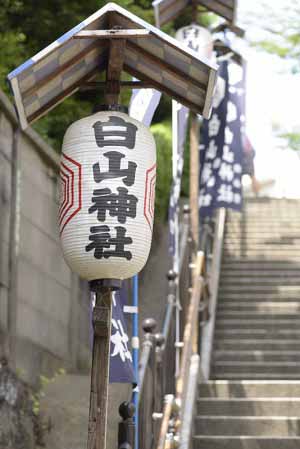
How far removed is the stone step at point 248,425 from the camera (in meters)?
10.4

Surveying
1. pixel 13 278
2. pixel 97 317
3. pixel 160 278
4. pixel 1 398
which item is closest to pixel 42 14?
pixel 160 278

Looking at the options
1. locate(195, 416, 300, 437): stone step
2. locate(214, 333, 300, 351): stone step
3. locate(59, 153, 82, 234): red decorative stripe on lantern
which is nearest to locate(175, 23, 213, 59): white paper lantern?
locate(214, 333, 300, 351): stone step

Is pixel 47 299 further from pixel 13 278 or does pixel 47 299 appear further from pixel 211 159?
pixel 211 159

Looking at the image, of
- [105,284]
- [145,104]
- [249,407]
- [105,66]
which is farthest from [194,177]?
[105,284]

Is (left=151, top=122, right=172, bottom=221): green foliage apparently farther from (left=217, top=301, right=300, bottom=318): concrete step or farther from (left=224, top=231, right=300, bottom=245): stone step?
(left=217, top=301, right=300, bottom=318): concrete step

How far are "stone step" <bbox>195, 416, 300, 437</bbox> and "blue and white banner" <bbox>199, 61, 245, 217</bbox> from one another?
15.5 ft

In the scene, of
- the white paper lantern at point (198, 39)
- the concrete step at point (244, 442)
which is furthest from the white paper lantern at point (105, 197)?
the white paper lantern at point (198, 39)

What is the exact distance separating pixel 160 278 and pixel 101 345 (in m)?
10.6

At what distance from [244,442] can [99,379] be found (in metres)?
4.09

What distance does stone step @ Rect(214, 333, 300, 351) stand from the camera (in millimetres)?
13062

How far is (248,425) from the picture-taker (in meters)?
10.5

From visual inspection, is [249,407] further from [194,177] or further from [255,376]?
[194,177]

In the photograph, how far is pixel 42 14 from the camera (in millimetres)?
15672

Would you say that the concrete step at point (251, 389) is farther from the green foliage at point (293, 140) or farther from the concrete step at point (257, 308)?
the green foliage at point (293, 140)
